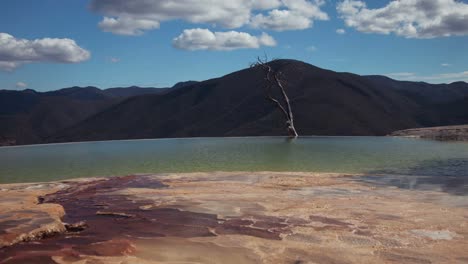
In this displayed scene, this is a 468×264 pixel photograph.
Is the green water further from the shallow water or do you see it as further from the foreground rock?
the foreground rock

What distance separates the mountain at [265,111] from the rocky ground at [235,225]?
34.5m

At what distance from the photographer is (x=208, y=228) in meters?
6.82

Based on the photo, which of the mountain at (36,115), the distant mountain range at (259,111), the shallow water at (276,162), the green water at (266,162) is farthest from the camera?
the mountain at (36,115)

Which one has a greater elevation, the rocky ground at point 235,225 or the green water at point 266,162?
the green water at point 266,162

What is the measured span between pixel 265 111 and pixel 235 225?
5275cm

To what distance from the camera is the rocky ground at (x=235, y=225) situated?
5500 millimetres

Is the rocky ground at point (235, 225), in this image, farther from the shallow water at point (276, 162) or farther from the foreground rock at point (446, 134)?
the foreground rock at point (446, 134)

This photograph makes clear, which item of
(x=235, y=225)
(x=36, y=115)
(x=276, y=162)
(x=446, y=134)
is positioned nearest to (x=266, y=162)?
(x=276, y=162)

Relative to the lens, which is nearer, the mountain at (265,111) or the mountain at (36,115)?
the mountain at (265,111)

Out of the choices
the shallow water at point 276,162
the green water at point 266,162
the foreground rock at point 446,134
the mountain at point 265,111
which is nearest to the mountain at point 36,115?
the mountain at point 265,111

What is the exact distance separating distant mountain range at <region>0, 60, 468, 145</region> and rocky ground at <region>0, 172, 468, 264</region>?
34553 millimetres

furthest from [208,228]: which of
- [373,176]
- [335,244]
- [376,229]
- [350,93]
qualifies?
[350,93]

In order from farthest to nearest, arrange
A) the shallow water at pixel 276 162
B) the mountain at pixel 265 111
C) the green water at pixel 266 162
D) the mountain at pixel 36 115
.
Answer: the mountain at pixel 36 115
the mountain at pixel 265 111
the green water at pixel 266 162
the shallow water at pixel 276 162

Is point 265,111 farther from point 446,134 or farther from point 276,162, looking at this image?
point 276,162
